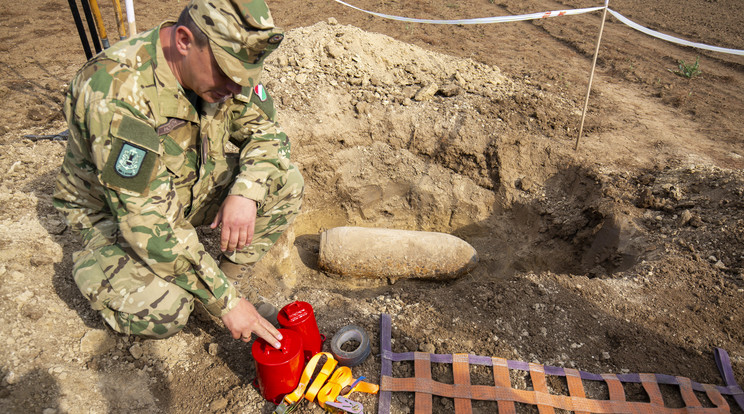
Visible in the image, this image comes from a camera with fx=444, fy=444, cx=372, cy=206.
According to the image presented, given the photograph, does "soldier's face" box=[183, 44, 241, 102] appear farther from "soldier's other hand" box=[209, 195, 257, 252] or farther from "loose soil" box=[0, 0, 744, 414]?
"loose soil" box=[0, 0, 744, 414]

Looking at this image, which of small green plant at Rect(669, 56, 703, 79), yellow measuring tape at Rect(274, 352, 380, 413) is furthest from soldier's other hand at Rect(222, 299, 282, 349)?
small green plant at Rect(669, 56, 703, 79)

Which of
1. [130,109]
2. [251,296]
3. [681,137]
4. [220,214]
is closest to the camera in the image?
[130,109]

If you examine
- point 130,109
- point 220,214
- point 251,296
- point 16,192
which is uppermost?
point 130,109

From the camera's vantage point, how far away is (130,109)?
6.96ft

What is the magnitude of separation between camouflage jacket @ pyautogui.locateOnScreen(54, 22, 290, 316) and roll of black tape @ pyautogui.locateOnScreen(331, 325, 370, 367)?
0.65 m

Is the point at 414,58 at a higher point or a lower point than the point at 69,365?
higher

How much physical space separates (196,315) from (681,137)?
5.46 metres

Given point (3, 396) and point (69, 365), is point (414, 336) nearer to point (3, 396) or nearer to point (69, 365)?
point (69, 365)

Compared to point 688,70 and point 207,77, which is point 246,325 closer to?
point 207,77

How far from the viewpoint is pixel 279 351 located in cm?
225

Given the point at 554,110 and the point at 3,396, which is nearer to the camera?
the point at 3,396

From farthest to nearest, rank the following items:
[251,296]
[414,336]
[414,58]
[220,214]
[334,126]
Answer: [414,58]
[334,126]
[251,296]
[414,336]
[220,214]

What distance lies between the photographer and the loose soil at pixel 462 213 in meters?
2.59

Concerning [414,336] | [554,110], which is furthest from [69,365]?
[554,110]
